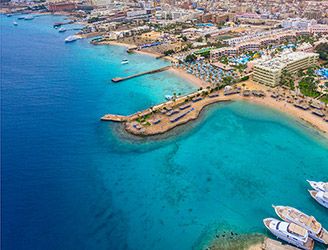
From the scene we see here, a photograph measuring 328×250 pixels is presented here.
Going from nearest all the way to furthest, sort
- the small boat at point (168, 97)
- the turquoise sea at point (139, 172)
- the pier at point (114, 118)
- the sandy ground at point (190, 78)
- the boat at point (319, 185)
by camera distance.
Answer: the turquoise sea at point (139, 172) < the boat at point (319, 185) < the pier at point (114, 118) < the small boat at point (168, 97) < the sandy ground at point (190, 78)

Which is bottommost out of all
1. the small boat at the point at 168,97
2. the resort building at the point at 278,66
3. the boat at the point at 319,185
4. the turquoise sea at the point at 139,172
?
the turquoise sea at the point at 139,172

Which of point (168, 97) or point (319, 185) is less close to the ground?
point (168, 97)

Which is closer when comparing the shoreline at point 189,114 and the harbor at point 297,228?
the harbor at point 297,228

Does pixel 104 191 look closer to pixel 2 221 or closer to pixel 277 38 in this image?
pixel 2 221

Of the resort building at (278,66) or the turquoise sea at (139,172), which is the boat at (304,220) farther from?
the resort building at (278,66)

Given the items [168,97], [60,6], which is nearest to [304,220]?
[168,97]

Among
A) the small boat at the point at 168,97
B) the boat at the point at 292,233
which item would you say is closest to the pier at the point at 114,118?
the small boat at the point at 168,97

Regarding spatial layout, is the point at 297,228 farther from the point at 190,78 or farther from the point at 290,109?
the point at 190,78
